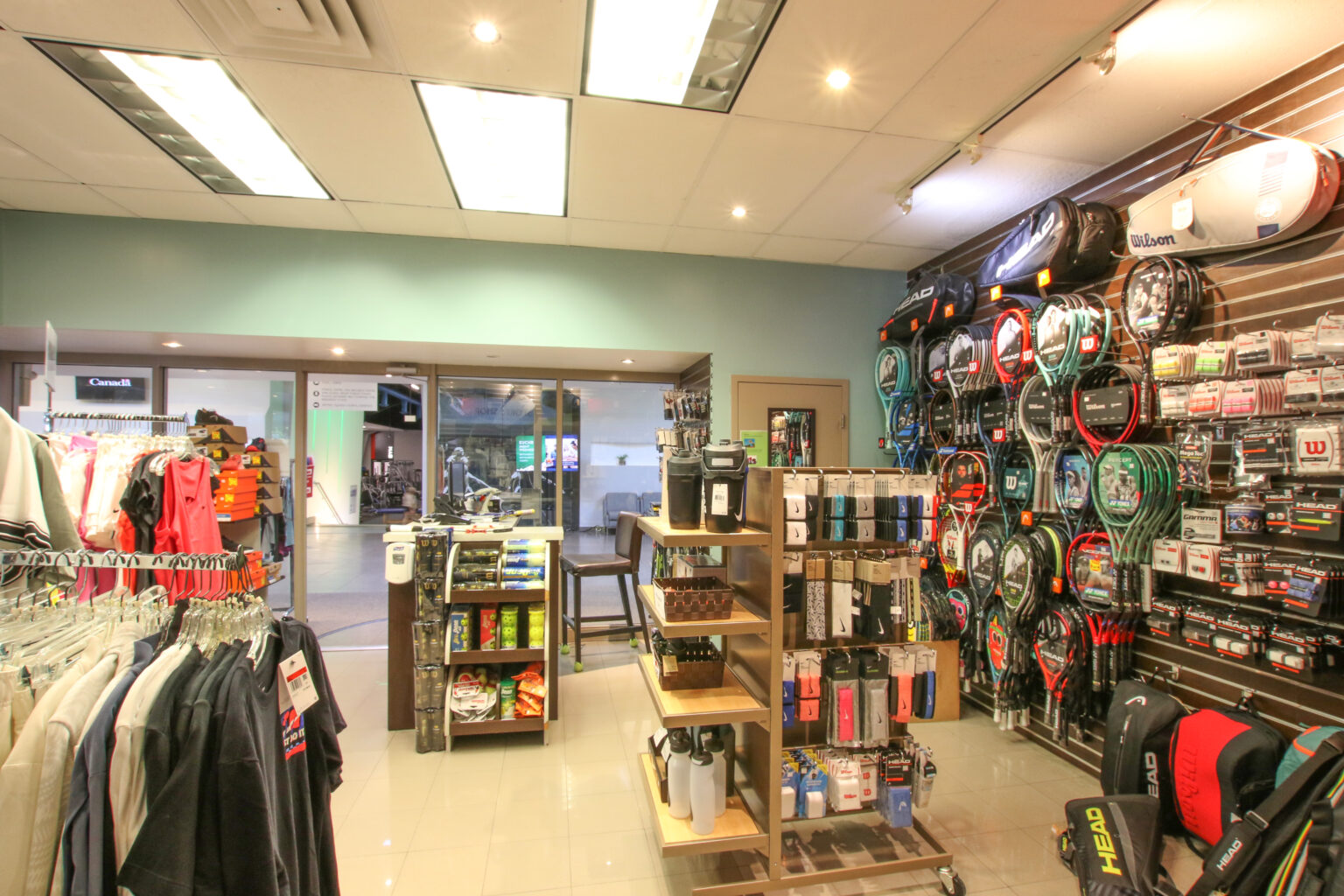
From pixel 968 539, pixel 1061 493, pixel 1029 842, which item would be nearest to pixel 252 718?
pixel 1029 842

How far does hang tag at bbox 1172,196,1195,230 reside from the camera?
2561mm

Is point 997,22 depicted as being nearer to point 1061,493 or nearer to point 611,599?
point 1061,493

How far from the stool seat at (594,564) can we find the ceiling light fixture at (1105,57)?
12.9 ft

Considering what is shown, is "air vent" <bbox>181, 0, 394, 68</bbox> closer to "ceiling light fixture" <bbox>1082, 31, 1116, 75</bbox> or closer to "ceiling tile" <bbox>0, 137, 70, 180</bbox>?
"ceiling tile" <bbox>0, 137, 70, 180</bbox>

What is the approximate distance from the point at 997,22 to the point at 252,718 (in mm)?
3130

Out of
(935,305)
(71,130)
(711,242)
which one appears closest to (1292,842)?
(935,305)

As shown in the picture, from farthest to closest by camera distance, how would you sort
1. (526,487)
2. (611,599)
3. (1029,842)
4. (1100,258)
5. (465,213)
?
(611,599)
(526,487)
(465,213)
(1100,258)
(1029,842)

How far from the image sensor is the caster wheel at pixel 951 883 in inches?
87.3

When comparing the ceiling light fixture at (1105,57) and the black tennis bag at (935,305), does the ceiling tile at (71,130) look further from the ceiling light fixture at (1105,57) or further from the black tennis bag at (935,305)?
the black tennis bag at (935,305)

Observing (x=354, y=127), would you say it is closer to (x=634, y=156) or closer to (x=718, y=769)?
(x=634, y=156)

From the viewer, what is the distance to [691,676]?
93.7 inches

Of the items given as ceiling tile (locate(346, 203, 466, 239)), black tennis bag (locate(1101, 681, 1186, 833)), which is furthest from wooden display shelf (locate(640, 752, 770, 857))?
ceiling tile (locate(346, 203, 466, 239))

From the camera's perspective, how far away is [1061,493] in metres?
3.17

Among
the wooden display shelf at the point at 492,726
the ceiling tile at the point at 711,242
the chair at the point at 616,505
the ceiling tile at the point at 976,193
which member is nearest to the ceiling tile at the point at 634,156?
the ceiling tile at the point at 711,242
